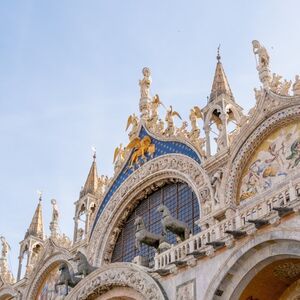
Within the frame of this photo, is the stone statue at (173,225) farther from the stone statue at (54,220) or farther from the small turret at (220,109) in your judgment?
the stone statue at (54,220)

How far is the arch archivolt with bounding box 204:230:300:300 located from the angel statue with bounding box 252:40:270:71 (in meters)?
6.90

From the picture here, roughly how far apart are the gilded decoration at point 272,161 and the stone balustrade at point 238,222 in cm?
217

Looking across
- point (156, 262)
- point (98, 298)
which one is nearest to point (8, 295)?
point (98, 298)

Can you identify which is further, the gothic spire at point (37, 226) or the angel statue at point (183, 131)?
the gothic spire at point (37, 226)

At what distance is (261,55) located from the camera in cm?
1819

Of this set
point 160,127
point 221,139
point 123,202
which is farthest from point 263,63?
point 123,202

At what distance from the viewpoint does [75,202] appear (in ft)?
82.2

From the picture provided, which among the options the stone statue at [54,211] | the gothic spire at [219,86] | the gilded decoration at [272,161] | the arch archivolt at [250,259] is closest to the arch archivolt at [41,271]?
the stone statue at [54,211]

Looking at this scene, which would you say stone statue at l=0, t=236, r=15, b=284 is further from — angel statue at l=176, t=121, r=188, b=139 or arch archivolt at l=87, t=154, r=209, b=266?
angel statue at l=176, t=121, r=188, b=139

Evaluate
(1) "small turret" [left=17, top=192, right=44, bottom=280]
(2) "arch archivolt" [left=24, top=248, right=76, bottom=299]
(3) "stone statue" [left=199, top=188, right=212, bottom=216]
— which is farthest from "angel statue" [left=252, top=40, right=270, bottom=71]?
(1) "small turret" [left=17, top=192, right=44, bottom=280]

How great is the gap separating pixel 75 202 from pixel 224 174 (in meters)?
9.19

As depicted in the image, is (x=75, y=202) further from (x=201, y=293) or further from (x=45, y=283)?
(x=201, y=293)

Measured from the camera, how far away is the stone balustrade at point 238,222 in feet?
41.2

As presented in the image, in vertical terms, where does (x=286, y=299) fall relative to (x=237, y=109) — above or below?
below
